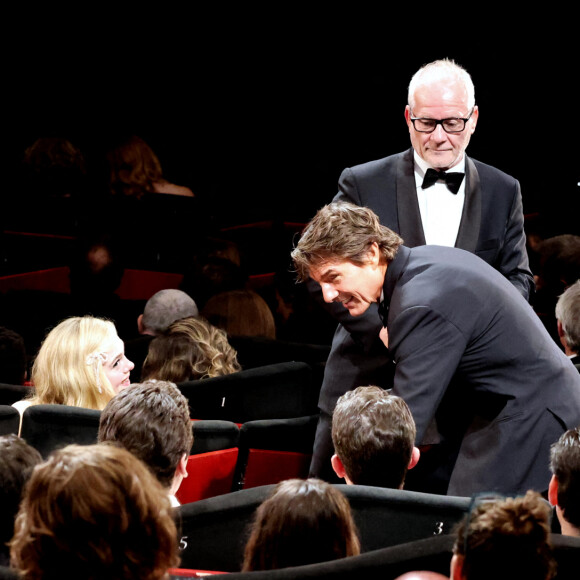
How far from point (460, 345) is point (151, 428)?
0.81m

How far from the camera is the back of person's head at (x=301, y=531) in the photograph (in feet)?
5.75

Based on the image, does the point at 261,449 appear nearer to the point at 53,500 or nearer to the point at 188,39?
the point at 53,500

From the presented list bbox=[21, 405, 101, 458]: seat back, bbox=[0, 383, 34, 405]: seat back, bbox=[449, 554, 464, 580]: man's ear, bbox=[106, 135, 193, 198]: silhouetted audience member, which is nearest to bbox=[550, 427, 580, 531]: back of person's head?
bbox=[449, 554, 464, 580]: man's ear

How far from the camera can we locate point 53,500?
1.47m

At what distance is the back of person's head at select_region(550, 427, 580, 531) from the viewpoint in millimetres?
2133

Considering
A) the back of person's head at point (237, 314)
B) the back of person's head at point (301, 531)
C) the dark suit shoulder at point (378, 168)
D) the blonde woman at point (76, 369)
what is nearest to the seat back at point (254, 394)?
the blonde woman at point (76, 369)

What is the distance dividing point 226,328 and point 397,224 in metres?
1.70

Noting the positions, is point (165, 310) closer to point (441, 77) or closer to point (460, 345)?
point (441, 77)

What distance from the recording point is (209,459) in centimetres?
289

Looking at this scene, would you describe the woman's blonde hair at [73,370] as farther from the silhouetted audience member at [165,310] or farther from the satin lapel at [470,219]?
the satin lapel at [470,219]

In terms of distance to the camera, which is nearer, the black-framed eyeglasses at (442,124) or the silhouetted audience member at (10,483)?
the silhouetted audience member at (10,483)

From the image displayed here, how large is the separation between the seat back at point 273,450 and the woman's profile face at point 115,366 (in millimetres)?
499

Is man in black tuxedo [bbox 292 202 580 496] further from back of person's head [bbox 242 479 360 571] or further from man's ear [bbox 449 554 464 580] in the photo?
man's ear [bbox 449 554 464 580]

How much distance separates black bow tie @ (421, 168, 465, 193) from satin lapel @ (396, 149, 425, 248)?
5cm
